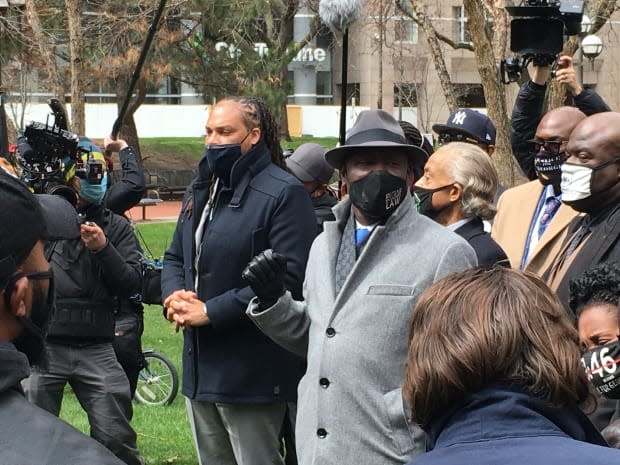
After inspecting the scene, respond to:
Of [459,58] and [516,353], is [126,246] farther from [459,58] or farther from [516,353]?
[459,58]

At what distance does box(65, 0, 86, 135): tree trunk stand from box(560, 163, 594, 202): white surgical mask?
14.9m

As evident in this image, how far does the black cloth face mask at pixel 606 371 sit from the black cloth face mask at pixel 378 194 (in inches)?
44.9

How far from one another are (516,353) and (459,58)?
48.7m

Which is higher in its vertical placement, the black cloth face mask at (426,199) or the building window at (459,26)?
the building window at (459,26)

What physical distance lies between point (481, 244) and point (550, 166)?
35.7 inches

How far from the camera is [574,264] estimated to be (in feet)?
14.7

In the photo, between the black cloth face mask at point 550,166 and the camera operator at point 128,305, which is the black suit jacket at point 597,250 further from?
the camera operator at point 128,305

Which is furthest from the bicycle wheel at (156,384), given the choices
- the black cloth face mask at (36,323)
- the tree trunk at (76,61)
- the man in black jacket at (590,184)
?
the tree trunk at (76,61)

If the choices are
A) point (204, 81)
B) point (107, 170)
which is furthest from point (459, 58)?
point (107, 170)

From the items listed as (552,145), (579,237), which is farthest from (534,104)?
(579,237)

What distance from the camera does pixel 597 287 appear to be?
3625 mm

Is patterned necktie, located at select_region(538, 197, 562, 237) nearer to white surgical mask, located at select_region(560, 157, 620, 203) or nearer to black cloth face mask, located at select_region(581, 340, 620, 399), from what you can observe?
white surgical mask, located at select_region(560, 157, 620, 203)

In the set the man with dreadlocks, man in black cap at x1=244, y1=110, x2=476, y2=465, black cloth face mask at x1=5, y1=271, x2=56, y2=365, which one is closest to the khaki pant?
the man with dreadlocks

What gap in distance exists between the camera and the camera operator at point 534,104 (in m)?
6.18
